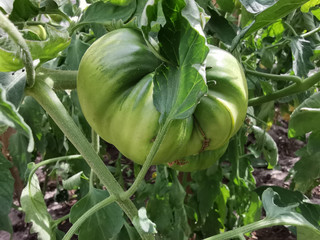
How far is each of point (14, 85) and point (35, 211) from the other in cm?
26

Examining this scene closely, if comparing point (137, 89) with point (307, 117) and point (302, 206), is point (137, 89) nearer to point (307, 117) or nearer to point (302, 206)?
point (307, 117)

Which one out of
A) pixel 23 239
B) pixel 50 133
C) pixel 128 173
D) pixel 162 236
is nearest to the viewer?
pixel 162 236

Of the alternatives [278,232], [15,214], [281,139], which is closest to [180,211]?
[278,232]

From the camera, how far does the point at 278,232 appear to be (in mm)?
1826

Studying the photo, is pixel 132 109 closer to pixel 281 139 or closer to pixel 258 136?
pixel 258 136

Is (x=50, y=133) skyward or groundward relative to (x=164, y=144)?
groundward

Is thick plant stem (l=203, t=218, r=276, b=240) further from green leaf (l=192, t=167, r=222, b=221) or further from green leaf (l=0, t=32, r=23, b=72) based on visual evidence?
green leaf (l=192, t=167, r=222, b=221)

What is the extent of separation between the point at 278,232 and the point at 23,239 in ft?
3.92

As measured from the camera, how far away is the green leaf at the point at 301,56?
82 centimetres

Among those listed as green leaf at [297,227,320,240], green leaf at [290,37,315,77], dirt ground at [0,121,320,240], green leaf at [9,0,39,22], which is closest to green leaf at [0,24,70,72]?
green leaf at [9,0,39,22]

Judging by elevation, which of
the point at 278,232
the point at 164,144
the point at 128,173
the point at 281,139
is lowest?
the point at 281,139

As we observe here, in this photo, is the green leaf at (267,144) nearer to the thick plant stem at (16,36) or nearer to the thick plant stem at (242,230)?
the thick plant stem at (242,230)

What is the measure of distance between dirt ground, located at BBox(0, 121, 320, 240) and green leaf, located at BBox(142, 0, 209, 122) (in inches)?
47.5

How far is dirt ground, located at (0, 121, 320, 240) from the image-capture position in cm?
178
